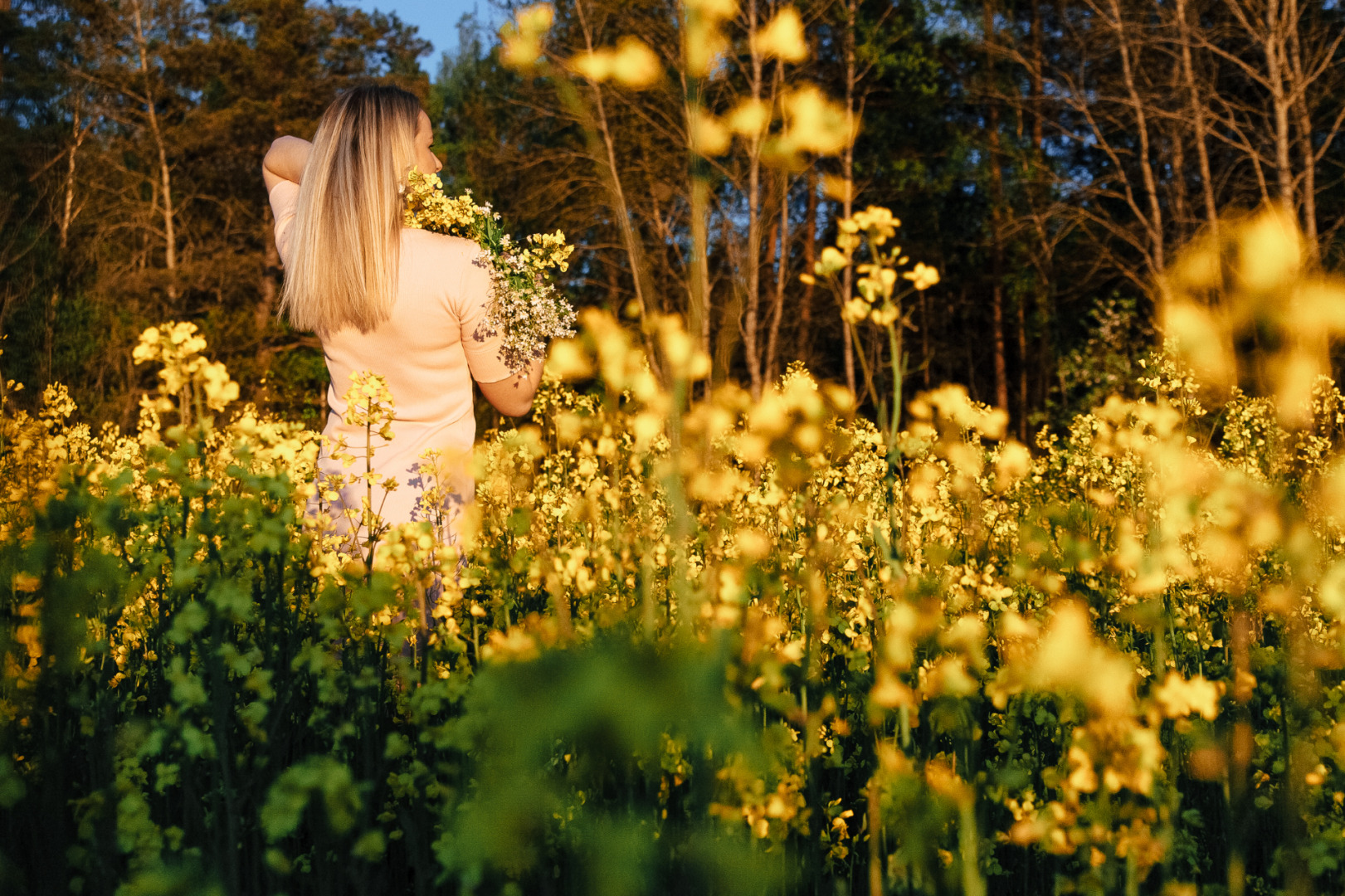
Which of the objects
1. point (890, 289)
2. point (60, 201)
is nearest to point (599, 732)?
point (890, 289)

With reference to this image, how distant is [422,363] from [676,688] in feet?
7.35

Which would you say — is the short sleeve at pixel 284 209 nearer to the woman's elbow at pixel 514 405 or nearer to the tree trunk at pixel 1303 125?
the woman's elbow at pixel 514 405

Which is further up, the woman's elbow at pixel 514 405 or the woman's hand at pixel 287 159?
the woman's hand at pixel 287 159

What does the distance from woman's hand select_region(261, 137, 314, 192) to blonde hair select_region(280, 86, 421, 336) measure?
0.41 m

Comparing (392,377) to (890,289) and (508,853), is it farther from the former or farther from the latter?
(508,853)

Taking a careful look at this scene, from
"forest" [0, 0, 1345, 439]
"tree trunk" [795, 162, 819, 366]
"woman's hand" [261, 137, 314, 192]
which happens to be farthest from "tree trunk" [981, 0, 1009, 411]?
"woman's hand" [261, 137, 314, 192]

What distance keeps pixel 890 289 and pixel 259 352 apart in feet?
79.8

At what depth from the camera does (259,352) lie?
2353 centimetres

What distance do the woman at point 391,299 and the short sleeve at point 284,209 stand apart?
0.04 feet

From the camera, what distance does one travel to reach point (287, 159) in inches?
131

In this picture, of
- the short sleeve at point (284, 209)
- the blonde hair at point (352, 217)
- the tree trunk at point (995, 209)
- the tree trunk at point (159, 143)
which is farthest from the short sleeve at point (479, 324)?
the tree trunk at point (159, 143)

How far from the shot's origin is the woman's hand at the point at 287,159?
3.32 m

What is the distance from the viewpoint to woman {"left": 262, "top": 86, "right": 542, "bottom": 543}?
2793 millimetres

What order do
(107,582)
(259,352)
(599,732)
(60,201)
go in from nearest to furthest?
(599,732) < (107,582) < (60,201) < (259,352)
